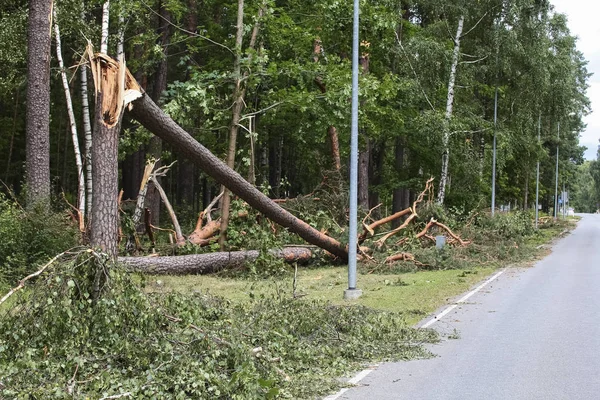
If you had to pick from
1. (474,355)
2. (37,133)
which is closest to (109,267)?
(474,355)

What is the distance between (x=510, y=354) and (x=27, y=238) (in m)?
9.74

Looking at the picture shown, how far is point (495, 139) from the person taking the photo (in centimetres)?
2877

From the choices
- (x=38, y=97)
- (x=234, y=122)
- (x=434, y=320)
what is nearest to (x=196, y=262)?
(x=234, y=122)

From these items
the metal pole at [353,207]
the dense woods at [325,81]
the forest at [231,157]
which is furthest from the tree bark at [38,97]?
the metal pole at [353,207]

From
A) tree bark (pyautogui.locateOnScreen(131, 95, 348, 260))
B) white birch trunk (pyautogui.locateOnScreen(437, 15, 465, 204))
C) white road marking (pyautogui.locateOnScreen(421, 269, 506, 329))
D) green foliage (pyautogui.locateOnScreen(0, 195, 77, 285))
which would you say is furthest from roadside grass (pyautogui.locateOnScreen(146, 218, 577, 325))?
white birch trunk (pyautogui.locateOnScreen(437, 15, 465, 204))

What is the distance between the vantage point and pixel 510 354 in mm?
8367

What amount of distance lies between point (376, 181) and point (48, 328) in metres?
32.0

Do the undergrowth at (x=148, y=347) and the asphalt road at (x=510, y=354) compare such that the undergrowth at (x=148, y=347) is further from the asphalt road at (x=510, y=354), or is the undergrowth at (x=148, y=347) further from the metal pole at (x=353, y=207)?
the metal pole at (x=353, y=207)

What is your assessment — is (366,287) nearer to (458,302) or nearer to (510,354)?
(458,302)

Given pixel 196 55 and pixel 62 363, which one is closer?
pixel 62 363

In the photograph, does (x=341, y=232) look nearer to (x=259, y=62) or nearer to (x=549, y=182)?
(x=259, y=62)

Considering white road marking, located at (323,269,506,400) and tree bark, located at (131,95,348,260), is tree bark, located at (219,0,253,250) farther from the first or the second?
white road marking, located at (323,269,506,400)

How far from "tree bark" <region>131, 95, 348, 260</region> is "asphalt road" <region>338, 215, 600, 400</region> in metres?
5.15

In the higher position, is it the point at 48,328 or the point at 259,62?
the point at 259,62
